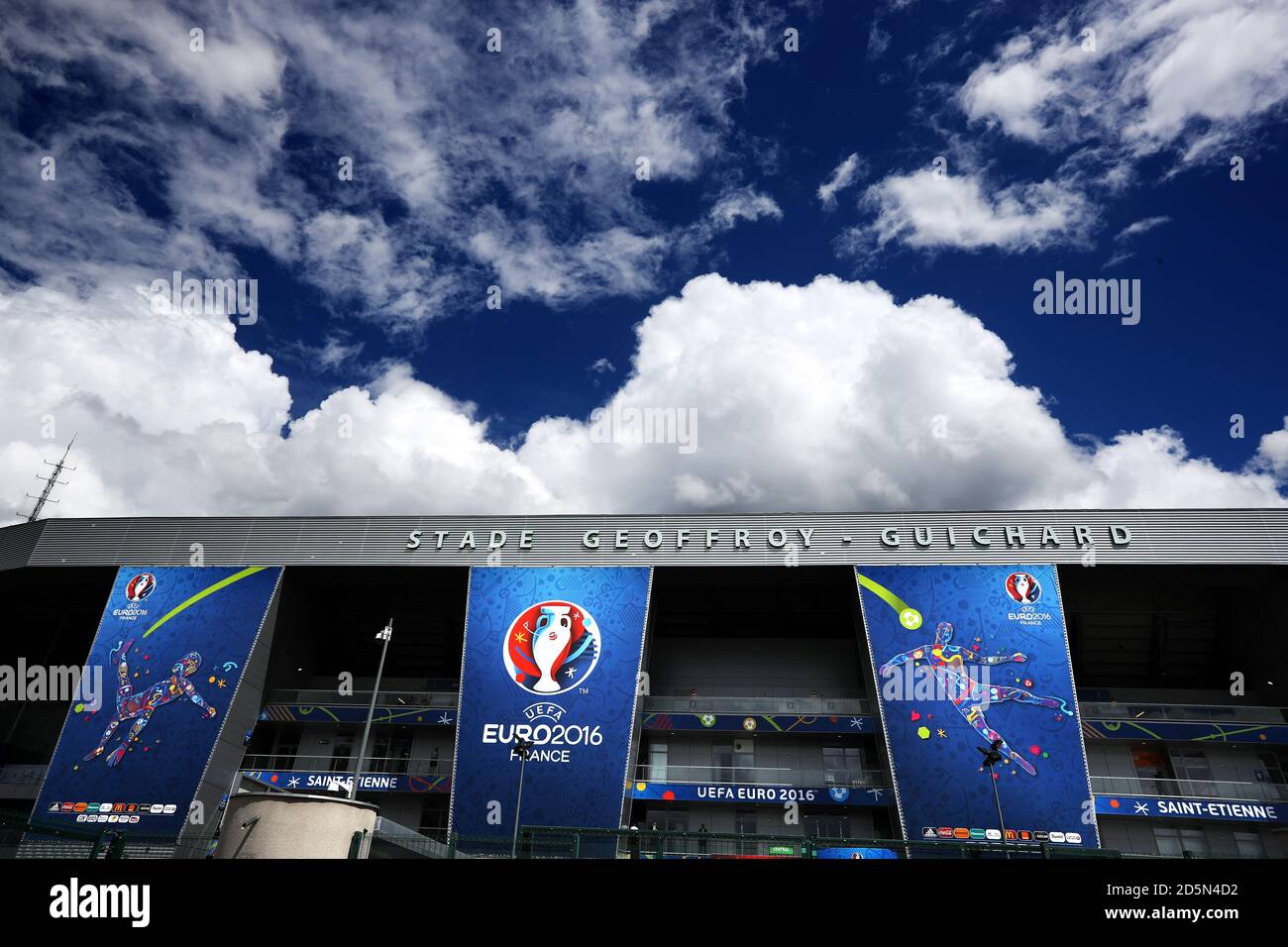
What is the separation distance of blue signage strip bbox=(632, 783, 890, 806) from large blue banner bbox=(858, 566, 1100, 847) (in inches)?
127

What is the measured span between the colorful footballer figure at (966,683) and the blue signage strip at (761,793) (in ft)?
18.9

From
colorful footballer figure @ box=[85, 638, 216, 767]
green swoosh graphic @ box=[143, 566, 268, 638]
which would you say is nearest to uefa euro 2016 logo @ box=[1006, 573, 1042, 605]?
green swoosh graphic @ box=[143, 566, 268, 638]

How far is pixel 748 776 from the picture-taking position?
38000 mm

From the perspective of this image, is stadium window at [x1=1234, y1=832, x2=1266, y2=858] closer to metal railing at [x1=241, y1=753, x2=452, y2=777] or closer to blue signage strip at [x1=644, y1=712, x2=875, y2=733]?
blue signage strip at [x1=644, y1=712, x2=875, y2=733]

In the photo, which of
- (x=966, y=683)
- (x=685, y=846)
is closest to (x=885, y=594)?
(x=966, y=683)

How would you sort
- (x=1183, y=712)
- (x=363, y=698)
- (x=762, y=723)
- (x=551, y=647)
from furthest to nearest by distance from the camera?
(x=363, y=698) → (x=762, y=723) → (x=551, y=647) → (x=1183, y=712)

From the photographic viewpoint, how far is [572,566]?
41281 mm

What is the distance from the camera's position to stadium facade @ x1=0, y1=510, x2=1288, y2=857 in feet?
116

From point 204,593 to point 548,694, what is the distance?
19.9 metres

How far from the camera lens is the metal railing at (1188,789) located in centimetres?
3512

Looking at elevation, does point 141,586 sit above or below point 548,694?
above

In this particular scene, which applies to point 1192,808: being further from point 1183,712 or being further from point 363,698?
point 363,698
